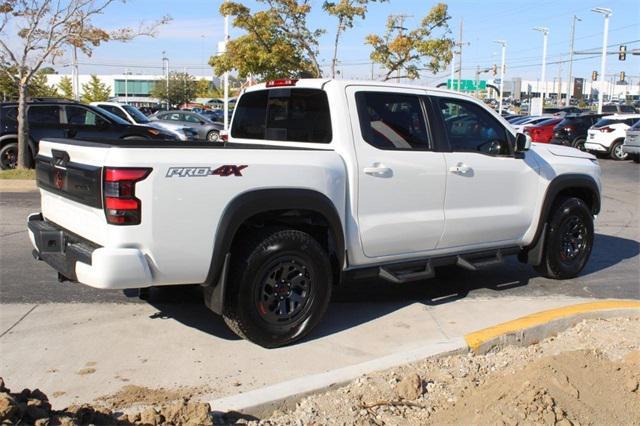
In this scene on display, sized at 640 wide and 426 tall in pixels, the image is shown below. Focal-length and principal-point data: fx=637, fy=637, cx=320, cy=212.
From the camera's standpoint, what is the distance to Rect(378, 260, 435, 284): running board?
5.12 metres

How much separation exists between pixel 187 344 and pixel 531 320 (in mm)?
2622

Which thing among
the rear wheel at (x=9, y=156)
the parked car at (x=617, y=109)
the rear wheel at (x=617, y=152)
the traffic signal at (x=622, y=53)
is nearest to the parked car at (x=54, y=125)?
the rear wheel at (x=9, y=156)

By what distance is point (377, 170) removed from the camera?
4.88m

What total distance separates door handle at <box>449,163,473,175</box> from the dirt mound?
3.02 m

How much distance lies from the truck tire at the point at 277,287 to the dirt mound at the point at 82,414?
1.05 m

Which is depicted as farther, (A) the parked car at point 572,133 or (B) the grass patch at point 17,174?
(A) the parked car at point 572,133

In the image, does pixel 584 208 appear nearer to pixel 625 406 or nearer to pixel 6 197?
pixel 625 406

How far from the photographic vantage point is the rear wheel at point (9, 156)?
46.1 feet

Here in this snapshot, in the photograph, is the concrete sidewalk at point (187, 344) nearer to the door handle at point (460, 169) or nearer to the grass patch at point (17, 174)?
the door handle at point (460, 169)

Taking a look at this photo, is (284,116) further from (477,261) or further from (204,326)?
(477,261)

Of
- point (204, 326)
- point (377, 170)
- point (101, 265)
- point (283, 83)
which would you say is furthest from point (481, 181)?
point (101, 265)

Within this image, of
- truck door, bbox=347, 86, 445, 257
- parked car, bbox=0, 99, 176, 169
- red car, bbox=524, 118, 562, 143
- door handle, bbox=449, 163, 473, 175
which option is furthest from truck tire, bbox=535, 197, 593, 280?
red car, bbox=524, 118, 562, 143

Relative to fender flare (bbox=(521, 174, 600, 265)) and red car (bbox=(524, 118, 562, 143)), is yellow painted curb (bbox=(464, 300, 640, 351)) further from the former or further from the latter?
red car (bbox=(524, 118, 562, 143))

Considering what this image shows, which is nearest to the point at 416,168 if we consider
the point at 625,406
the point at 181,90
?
the point at 625,406
